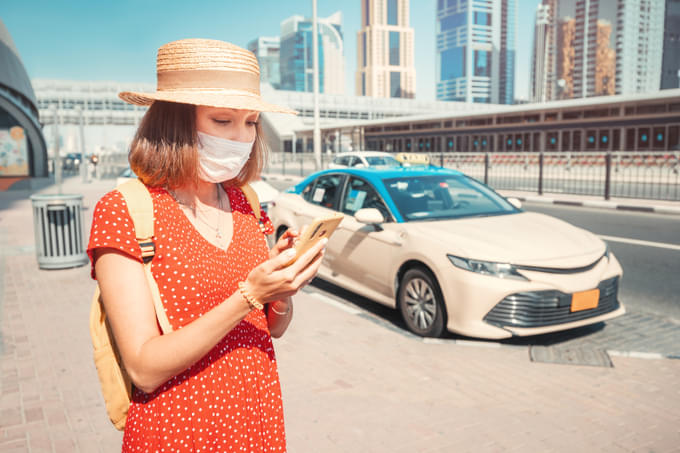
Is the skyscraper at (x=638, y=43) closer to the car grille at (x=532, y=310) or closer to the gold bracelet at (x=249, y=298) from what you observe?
the car grille at (x=532, y=310)

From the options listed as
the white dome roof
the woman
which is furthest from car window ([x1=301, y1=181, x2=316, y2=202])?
the white dome roof

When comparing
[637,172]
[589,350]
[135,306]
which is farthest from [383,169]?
[637,172]

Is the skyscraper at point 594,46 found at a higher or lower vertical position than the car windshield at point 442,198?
higher

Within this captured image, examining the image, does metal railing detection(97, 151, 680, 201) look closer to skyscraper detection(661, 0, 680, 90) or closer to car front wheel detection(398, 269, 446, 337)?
car front wheel detection(398, 269, 446, 337)

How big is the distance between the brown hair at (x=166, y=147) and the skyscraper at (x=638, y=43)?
192 meters

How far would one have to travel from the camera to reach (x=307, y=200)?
7449mm

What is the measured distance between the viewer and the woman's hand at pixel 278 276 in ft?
4.54

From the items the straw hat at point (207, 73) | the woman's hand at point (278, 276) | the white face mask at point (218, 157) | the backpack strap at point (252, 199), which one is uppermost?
the straw hat at point (207, 73)

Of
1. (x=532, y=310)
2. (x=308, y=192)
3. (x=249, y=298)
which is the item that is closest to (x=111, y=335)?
(x=249, y=298)

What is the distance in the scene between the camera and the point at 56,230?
8219 mm

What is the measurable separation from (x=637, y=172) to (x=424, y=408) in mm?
16730

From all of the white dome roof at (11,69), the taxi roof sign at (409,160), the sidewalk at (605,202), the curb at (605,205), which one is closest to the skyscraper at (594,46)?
the white dome roof at (11,69)

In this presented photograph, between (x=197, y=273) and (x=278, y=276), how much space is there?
0.27m

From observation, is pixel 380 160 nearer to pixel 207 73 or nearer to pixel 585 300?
pixel 585 300
